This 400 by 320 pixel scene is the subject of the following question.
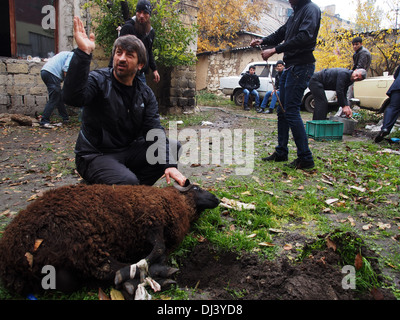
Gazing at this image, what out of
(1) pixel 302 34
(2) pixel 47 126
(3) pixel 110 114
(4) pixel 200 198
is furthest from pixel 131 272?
(2) pixel 47 126

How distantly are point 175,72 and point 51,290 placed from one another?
9.04 metres

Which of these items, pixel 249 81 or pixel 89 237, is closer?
pixel 89 237

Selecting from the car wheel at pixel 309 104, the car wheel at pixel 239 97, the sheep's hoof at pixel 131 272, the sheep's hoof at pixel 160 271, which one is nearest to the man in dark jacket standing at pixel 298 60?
the sheep's hoof at pixel 160 271

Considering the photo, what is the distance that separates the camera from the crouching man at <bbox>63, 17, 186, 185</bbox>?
2695mm

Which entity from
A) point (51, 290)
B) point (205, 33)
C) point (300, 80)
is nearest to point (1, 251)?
point (51, 290)

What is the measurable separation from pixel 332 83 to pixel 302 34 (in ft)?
12.1

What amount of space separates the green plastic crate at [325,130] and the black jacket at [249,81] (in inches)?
267

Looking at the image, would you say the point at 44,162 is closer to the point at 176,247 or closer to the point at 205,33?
the point at 176,247

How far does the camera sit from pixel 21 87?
8.16 metres

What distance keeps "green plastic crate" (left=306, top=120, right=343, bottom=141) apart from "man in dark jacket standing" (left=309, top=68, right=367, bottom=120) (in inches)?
20.1

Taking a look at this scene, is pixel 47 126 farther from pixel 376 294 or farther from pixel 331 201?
pixel 376 294

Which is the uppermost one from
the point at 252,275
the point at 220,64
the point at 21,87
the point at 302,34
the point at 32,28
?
the point at 220,64

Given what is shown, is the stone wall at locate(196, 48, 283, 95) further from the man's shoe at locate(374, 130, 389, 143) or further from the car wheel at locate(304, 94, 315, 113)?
the man's shoe at locate(374, 130, 389, 143)

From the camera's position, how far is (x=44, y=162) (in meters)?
5.02
